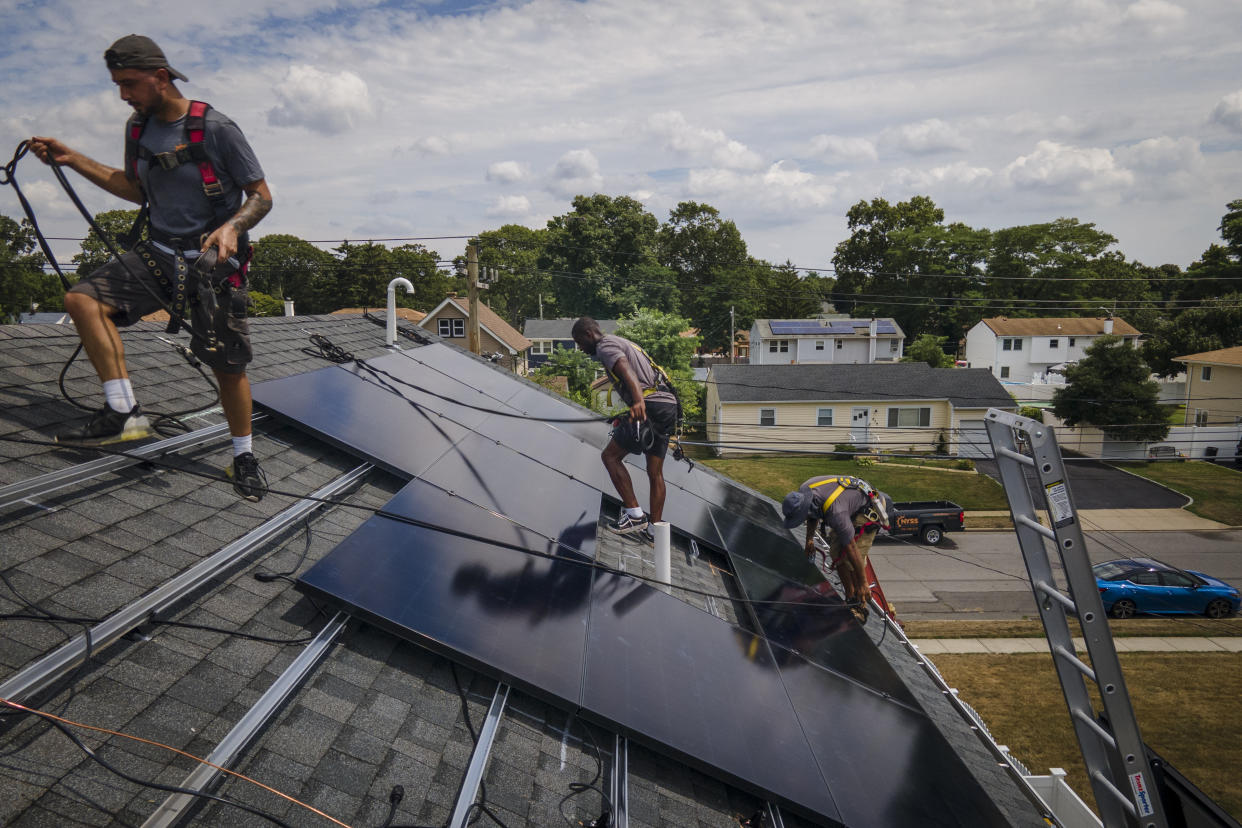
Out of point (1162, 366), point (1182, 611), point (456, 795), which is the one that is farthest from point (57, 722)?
point (1162, 366)

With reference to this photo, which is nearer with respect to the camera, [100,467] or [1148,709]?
[100,467]

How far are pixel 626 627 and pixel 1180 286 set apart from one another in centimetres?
9121

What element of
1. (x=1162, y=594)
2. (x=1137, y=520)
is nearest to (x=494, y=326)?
(x=1137, y=520)

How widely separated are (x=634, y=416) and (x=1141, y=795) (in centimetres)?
401

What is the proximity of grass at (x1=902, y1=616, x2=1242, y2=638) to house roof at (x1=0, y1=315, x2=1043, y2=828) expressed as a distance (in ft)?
46.2

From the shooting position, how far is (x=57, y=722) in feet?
7.23

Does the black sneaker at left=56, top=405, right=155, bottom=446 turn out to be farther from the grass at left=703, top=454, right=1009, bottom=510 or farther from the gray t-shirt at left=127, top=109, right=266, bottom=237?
the grass at left=703, top=454, right=1009, bottom=510

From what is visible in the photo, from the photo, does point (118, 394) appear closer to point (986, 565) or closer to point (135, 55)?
point (135, 55)

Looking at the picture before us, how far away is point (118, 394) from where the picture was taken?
13.2ft

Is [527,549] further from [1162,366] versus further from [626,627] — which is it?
[1162,366]

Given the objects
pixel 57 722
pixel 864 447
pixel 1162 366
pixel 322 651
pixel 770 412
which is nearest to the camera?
pixel 57 722

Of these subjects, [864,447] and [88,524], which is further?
[864,447]

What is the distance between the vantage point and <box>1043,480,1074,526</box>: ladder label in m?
3.66

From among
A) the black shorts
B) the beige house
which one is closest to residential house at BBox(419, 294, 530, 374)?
the beige house
